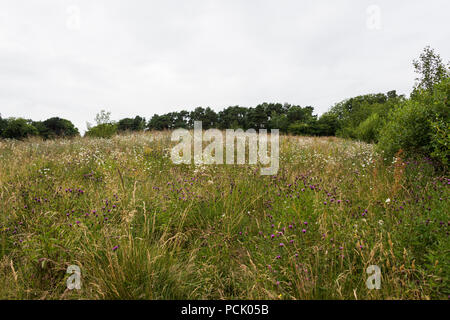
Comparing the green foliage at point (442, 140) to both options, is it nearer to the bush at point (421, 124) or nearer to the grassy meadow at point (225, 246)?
the bush at point (421, 124)

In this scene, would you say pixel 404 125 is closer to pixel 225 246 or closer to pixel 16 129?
pixel 225 246

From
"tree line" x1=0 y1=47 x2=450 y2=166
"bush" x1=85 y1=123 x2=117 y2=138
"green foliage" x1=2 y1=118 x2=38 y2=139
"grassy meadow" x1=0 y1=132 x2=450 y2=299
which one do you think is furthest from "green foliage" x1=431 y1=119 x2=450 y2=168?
"green foliage" x1=2 y1=118 x2=38 y2=139

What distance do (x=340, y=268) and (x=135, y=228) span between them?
2307mm

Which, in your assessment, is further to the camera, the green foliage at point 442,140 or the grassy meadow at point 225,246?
the green foliage at point 442,140

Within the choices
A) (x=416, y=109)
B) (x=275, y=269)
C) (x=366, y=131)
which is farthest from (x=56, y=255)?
(x=366, y=131)

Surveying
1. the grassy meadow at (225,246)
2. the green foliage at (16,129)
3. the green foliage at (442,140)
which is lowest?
the grassy meadow at (225,246)

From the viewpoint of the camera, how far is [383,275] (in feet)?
6.24

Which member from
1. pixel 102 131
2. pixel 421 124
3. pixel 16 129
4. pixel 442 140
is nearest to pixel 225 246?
pixel 442 140

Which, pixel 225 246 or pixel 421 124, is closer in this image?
pixel 225 246

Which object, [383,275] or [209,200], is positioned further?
[209,200]

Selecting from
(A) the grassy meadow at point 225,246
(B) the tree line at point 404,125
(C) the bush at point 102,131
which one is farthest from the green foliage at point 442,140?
(C) the bush at point 102,131

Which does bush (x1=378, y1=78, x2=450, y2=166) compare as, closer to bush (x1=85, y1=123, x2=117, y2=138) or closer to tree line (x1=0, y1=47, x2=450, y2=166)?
tree line (x1=0, y1=47, x2=450, y2=166)
